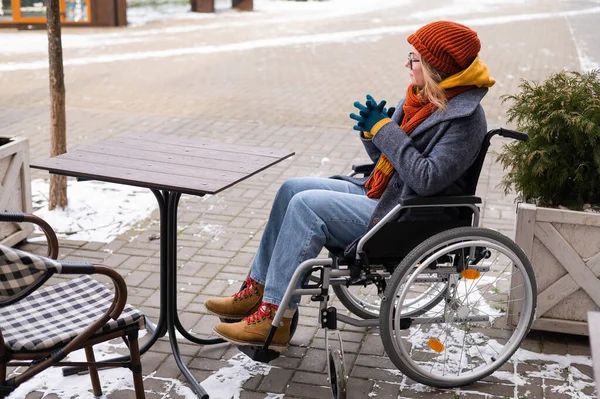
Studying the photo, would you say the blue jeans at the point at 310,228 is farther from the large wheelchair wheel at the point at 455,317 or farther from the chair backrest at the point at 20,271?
the chair backrest at the point at 20,271

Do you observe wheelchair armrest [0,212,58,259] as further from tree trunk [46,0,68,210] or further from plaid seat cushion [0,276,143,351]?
tree trunk [46,0,68,210]

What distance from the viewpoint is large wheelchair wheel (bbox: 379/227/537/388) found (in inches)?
126

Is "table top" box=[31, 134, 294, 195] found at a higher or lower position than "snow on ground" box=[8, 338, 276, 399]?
higher

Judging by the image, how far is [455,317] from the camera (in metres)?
3.55

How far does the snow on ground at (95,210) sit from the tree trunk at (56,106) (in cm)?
12

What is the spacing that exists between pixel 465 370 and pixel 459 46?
1394 mm

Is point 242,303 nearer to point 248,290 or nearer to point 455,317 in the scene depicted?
point 248,290

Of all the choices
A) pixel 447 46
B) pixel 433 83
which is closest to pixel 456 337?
pixel 433 83

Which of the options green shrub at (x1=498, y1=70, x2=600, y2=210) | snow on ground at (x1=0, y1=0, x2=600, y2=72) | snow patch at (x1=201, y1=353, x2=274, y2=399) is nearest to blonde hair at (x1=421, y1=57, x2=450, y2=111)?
green shrub at (x1=498, y1=70, x2=600, y2=210)

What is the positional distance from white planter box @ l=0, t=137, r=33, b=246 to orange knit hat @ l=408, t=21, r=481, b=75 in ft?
8.66

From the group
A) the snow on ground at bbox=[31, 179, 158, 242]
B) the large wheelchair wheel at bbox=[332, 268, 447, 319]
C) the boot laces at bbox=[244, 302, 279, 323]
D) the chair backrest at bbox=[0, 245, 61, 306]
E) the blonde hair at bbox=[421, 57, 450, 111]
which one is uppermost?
the blonde hair at bbox=[421, 57, 450, 111]

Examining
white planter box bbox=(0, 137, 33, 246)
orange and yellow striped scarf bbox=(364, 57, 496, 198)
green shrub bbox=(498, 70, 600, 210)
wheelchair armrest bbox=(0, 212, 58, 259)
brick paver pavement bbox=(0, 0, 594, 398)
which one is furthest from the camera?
white planter box bbox=(0, 137, 33, 246)

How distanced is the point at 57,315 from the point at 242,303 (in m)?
0.97

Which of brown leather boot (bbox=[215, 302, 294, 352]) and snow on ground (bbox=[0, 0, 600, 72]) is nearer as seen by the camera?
brown leather boot (bbox=[215, 302, 294, 352])
